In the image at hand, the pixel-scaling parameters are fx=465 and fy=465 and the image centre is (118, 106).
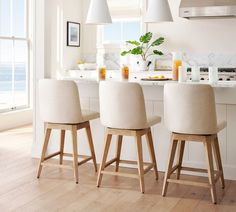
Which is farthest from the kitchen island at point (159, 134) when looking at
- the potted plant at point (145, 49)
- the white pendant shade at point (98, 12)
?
the potted plant at point (145, 49)

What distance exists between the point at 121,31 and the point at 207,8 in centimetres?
187

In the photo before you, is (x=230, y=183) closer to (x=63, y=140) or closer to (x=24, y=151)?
(x=63, y=140)

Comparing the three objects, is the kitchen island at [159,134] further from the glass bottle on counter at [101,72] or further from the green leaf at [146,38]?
the green leaf at [146,38]

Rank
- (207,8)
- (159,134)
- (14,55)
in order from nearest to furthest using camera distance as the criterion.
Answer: (159,134) < (207,8) < (14,55)

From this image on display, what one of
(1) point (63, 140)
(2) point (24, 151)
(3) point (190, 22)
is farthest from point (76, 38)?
(1) point (63, 140)

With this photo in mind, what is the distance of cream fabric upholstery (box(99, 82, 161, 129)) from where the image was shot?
13.1 ft

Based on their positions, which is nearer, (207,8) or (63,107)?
(63,107)

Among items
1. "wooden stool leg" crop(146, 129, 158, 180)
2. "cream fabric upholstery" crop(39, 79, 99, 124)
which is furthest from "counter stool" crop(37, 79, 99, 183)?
"wooden stool leg" crop(146, 129, 158, 180)

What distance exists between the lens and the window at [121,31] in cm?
787

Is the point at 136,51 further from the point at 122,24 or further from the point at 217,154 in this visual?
the point at 217,154

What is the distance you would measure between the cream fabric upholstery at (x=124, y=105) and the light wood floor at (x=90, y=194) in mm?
591

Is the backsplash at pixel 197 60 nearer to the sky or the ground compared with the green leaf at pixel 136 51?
nearer to the ground

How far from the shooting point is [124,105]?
4.04 meters

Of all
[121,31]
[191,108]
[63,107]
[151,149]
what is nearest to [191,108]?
[191,108]
